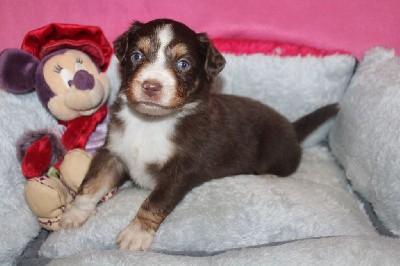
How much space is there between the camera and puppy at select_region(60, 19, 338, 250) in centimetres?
327

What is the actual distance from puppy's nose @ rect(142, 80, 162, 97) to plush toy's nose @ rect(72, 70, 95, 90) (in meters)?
0.80

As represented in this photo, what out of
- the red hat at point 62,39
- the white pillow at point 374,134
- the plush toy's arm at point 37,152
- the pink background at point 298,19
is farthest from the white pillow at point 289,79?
the plush toy's arm at point 37,152

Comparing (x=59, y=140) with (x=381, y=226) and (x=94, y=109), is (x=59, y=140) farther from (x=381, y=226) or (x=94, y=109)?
(x=381, y=226)

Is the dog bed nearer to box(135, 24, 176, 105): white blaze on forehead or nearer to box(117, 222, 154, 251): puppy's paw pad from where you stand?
box(117, 222, 154, 251): puppy's paw pad

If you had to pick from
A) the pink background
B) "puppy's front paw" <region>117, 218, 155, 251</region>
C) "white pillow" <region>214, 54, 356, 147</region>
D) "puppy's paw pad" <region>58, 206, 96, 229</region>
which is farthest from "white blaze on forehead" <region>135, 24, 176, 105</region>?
the pink background

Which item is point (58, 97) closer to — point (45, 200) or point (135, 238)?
point (45, 200)

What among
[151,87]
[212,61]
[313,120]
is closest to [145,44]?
[151,87]

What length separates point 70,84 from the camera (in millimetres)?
3820

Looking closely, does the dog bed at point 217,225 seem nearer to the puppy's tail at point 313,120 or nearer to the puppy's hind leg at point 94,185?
the puppy's hind leg at point 94,185

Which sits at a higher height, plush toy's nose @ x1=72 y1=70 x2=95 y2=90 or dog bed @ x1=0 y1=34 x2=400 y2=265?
plush toy's nose @ x1=72 y1=70 x2=95 y2=90

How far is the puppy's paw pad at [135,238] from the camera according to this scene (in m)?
3.21

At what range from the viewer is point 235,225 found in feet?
11.0

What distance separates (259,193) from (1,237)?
1682 millimetres

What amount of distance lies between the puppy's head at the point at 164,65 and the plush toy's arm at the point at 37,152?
719mm
